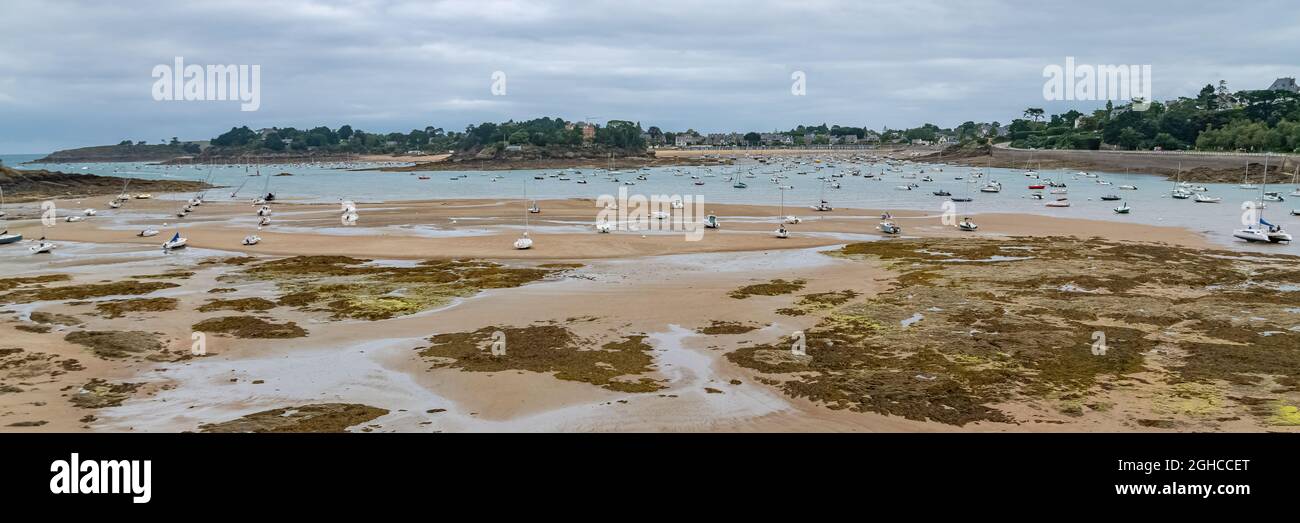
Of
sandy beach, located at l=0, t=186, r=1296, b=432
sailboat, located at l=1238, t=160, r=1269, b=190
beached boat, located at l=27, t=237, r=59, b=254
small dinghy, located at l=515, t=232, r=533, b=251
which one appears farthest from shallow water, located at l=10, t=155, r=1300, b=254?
beached boat, located at l=27, t=237, r=59, b=254

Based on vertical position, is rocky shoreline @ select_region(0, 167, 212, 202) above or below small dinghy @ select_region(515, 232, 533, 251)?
above

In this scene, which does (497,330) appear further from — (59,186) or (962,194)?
(59,186)

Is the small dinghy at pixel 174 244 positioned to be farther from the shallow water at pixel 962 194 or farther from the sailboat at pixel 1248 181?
the sailboat at pixel 1248 181

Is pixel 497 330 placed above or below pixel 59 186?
below

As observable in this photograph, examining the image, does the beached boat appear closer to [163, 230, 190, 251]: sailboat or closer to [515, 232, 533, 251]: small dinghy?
[163, 230, 190, 251]: sailboat

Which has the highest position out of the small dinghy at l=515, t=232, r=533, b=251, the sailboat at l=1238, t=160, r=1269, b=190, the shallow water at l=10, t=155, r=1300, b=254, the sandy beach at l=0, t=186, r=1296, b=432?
the sailboat at l=1238, t=160, r=1269, b=190

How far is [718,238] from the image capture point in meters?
49.6

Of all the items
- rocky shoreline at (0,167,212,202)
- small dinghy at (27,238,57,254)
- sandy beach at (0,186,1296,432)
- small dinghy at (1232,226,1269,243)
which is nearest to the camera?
sandy beach at (0,186,1296,432)

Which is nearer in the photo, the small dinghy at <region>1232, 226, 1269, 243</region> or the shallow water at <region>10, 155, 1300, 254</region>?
the small dinghy at <region>1232, 226, 1269, 243</region>

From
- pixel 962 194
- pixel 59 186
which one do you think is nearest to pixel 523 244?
pixel 962 194
